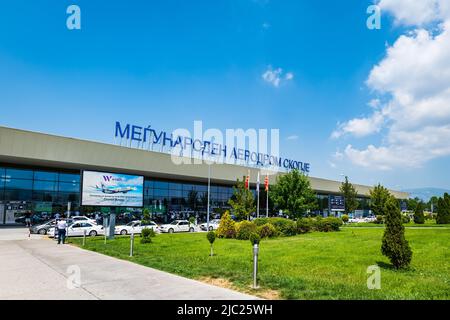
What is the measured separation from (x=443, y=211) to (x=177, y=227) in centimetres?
3267

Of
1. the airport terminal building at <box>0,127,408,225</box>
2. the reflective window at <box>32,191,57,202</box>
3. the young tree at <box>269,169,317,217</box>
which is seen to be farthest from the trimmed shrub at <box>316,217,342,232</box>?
the reflective window at <box>32,191,57,202</box>

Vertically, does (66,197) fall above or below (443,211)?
above

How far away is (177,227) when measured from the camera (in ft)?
133

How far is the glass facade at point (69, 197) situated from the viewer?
41.7 meters

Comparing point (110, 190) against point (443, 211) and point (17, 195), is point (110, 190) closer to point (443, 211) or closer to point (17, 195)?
point (17, 195)

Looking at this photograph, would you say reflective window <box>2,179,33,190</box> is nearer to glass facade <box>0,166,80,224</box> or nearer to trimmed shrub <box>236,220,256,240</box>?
glass facade <box>0,166,80,224</box>

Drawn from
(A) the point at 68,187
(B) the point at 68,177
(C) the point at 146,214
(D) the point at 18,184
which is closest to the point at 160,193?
(C) the point at 146,214

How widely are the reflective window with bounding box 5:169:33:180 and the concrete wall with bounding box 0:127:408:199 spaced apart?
1523 mm

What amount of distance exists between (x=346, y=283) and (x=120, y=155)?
38.0m

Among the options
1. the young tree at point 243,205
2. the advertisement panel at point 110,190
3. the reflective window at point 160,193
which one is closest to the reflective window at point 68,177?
the reflective window at point 160,193

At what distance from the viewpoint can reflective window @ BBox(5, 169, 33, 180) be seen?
4153 cm

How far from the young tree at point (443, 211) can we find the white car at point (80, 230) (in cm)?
3938

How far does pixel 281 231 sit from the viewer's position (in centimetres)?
2686
